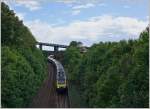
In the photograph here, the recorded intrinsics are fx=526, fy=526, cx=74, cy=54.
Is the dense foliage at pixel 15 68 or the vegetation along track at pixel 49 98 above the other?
the dense foliage at pixel 15 68

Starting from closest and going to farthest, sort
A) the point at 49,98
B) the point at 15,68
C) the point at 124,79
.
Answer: the point at 124,79 → the point at 15,68 → the point at 49,98

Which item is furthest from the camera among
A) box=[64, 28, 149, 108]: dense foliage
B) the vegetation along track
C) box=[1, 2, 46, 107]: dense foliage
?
the vegetation along track

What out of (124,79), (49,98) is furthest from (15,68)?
(49,98)

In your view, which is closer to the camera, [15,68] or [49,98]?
[15,68]

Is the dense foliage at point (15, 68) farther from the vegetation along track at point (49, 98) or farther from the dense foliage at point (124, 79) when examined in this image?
the dense foliage at point (124, 79)

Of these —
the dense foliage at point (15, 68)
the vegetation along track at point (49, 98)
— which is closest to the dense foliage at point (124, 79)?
the vegetation along track at point (49, 98)

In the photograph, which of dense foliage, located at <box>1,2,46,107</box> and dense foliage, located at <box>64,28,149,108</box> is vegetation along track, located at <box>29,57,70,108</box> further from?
dense foliage, located at <box>64,28,149,108</box>

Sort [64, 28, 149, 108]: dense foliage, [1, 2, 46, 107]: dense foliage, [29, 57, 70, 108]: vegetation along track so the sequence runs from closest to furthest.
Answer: [64, 28, 149, 108]: dense foliage < [1, 2, 46, 107]: dense foliage < [29, 57, 70, 108]: vegetation along track

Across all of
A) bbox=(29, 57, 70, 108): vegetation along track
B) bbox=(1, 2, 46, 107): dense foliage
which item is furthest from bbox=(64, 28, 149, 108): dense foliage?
bbox=(1, 2, 46, 107): dense foliage

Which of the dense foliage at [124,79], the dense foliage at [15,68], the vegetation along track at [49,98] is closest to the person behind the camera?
the dense foliage at [124,79]

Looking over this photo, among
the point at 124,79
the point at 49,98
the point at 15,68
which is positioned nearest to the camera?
the point at 124,79

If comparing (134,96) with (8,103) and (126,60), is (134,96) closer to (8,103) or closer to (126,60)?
(126,60)

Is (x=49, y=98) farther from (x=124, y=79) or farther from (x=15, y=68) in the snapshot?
(x=124, y=79)

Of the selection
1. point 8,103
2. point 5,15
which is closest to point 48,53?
point 5,15
